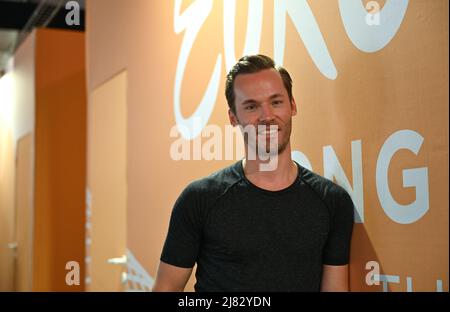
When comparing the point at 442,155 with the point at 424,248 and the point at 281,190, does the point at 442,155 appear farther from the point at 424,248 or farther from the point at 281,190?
the point at 281,190

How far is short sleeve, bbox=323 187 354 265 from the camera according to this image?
4.90 feet

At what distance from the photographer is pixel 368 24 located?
1415 millimetres

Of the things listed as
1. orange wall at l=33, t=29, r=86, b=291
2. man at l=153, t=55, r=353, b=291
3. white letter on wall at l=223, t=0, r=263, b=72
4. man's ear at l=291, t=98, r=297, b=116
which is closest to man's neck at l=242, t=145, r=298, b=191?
man at l=153, t=55, r=353, b=291

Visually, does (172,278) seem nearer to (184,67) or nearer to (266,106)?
(266,106)

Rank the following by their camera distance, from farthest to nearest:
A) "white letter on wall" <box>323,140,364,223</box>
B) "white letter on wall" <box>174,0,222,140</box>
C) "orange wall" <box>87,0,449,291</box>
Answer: "white letter on wall" <box>174,0,222,140</box> < "white letter on wall" <box>323,140,364,223</box> < "orange wall" <box>87,0,449,291</box>

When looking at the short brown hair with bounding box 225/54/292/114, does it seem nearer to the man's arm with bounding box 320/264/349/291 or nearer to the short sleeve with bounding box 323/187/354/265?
the short sleeve with bounding box 323/187/354/265

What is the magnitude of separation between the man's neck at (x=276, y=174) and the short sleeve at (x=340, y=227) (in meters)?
0.13

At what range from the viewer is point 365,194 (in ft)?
4.75

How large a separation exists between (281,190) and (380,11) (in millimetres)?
507

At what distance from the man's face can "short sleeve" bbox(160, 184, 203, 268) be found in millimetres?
230

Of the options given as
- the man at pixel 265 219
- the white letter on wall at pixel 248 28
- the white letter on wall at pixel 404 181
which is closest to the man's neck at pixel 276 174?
the man at pixel 265 219

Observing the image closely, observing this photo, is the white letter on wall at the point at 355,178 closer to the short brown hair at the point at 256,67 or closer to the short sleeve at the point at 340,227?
the short sleeve at the point at 340,227

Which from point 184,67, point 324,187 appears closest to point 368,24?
point 324,187
